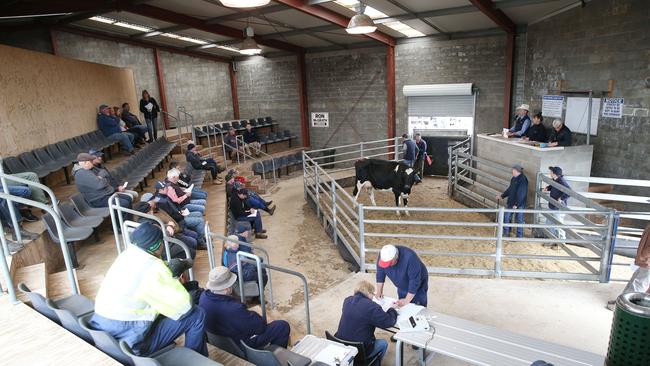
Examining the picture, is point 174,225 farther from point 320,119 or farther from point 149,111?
point 320,119

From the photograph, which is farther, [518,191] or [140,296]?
[518,191]

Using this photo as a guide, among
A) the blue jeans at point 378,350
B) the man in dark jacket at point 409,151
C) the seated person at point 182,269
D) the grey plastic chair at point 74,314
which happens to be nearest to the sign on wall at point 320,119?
the man in dark jacket at point 409,151

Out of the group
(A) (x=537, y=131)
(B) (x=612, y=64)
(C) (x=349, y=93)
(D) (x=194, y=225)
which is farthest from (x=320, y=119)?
(D) (x=194, y=225)

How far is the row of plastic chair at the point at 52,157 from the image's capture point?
22.5 ft

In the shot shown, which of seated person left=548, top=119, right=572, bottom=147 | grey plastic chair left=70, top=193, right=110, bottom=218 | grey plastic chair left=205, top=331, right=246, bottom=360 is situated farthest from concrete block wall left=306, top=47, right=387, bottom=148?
grey plastic chair left=205, top=331, right=246, bottom=360

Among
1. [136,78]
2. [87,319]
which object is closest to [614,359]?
[87,319]

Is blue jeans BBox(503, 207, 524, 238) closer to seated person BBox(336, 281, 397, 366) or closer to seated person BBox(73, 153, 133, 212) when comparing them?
seated person BBox(336, 281, 397, 366)

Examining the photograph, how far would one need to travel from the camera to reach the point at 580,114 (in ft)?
29.3

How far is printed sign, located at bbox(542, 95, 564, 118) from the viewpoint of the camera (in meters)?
9.72

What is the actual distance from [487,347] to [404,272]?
1154 millimetres

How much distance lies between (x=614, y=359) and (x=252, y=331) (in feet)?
9.08

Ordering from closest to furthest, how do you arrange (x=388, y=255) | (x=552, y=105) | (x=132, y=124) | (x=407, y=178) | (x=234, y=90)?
(x=388, y=255) → (x=552, y=105) → (x=407, y=178) → (x=132, y=124) → (x=234, y=90)

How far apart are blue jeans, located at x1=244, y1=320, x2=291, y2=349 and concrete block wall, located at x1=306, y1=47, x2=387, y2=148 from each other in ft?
39.8

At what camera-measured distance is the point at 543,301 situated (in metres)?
5.04
